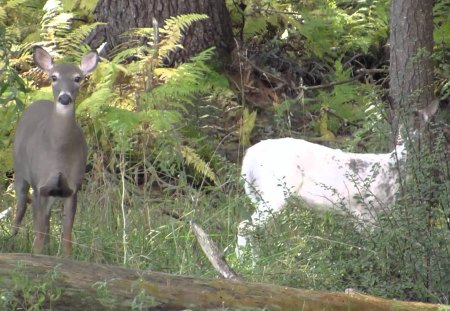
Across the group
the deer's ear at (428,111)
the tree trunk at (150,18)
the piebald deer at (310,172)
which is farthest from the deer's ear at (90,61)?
the tree trunk at (150,18)

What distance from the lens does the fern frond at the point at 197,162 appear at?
9188mm

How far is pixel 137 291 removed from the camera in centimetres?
471

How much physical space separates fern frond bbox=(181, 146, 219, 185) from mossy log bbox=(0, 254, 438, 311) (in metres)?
4.07

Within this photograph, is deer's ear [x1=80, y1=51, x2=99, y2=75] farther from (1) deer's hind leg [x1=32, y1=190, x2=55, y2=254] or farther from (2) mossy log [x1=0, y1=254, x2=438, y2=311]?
(2) mossy log [x1=0, y1=254, x2=438, y2=311]

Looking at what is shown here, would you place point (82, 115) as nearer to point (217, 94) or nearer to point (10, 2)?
point (217, 94)

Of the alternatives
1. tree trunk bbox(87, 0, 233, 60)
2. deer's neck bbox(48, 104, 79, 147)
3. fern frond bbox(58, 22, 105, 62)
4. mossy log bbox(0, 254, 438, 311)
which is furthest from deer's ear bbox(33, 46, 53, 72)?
tree trunk bbox(87, 0, 233, 60)

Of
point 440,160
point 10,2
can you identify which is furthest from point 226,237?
point 10,2

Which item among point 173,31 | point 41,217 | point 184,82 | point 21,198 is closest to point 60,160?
point 41,217

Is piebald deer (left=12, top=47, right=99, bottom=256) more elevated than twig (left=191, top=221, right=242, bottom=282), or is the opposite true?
piebald deer (left=12, top=47, right=99, bottom=256)

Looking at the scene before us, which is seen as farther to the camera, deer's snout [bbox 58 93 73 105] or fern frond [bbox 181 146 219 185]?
fern frond [bbox 181 146 219 185]

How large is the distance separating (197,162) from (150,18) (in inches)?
95.8

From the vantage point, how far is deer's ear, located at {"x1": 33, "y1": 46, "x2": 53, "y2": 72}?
23.3 ft

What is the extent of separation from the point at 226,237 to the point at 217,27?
13.9 feet

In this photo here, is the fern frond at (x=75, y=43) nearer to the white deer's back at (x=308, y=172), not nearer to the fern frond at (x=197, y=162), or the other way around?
the fern frond at (x=197, y=162)
